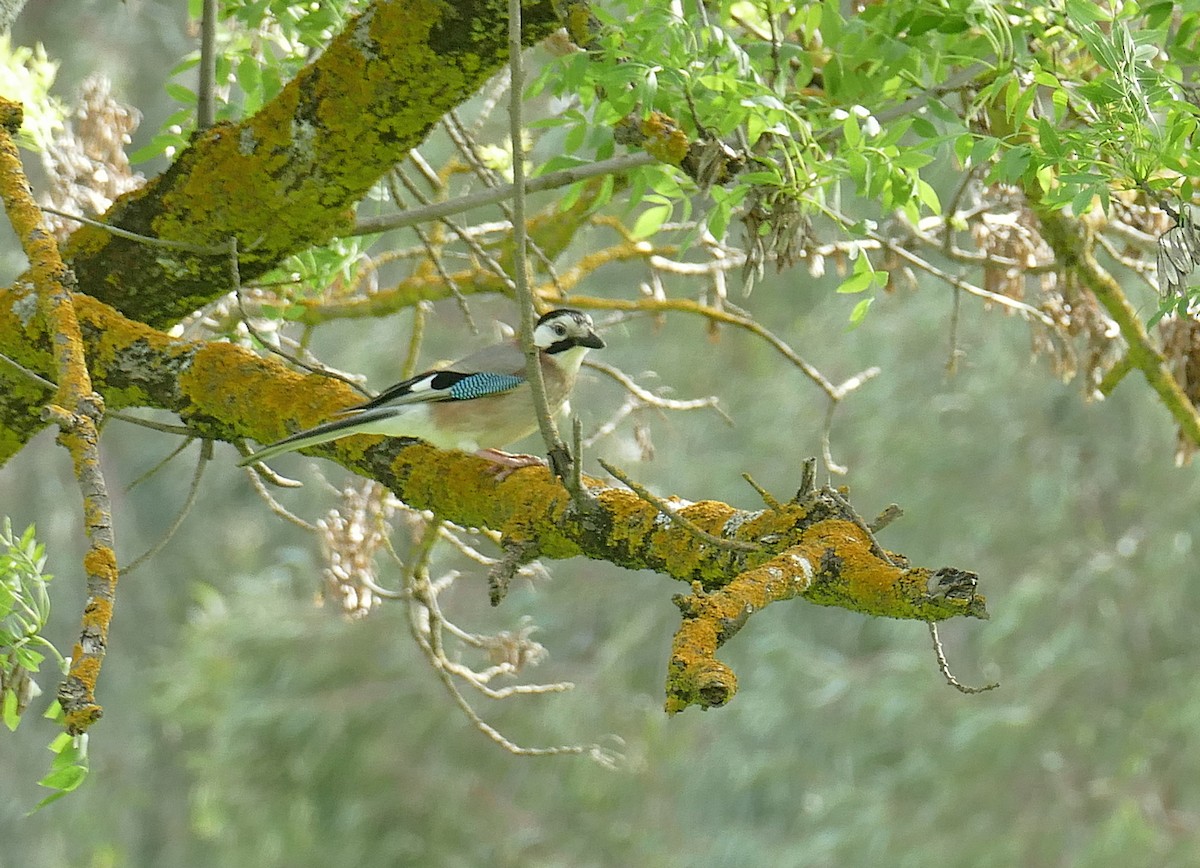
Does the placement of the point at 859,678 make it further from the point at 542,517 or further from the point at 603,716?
the point at 542,517

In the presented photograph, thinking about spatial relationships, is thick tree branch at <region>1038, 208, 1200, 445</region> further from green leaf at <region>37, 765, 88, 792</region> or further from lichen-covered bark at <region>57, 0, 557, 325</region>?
green leaf at <region>37, 765, 88, 792</region>

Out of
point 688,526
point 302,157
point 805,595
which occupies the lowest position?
point 805,595

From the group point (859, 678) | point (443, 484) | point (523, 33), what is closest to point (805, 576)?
point (443, 484)

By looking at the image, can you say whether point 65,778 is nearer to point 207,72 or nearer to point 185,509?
point 185,509

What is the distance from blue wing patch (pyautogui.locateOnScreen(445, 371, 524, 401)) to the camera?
3221 millimetres

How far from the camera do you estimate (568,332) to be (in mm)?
3887

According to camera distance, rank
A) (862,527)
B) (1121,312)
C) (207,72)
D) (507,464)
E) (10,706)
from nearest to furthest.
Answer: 1. (862,527)
2. (10,706)
3. (507,464)
4. (207,72)
5. (1121,312)

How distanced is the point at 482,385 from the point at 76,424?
1642 mm

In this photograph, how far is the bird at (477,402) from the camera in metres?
2.52

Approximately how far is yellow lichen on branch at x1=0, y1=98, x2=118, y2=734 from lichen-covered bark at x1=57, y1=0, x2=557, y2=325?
0.38 metres

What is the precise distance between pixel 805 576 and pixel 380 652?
1124 cm

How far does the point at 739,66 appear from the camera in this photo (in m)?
2.23

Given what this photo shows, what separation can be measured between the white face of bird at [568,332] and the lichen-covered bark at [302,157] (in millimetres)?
1243

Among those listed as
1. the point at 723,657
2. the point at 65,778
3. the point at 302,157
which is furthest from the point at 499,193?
the point at 723,657
